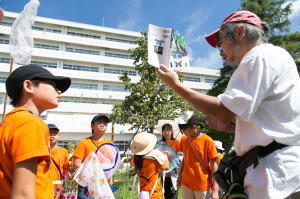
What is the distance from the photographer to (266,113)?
1239 mm

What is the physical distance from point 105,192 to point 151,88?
896 cm

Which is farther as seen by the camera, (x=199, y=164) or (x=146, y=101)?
(x=146, y=101)

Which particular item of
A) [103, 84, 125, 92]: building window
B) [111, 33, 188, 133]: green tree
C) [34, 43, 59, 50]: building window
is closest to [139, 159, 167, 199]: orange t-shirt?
[111, 33, 188, 133]: green tree

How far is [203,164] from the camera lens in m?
4.01

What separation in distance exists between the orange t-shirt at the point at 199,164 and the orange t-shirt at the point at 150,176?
2.49 ft

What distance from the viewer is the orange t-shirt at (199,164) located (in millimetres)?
3942

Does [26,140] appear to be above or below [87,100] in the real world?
below

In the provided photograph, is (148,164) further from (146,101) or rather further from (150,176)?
(146,101)

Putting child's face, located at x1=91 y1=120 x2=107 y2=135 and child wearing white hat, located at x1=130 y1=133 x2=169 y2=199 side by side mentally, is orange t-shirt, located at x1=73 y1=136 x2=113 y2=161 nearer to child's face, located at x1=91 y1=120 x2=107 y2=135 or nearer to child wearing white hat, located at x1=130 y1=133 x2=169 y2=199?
child's face, located at x1=91 y1=120 x2=107 y2=135

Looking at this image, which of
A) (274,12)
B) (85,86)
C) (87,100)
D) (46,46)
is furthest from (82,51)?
(274,12)

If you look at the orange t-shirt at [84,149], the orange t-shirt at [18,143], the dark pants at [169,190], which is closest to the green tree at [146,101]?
the dark pants at [169,190]

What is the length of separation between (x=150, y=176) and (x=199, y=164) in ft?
3.35

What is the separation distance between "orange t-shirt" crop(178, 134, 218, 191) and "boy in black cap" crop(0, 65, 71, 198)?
2919 millimetres

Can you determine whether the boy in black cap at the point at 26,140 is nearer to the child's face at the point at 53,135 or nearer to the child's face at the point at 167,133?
the child's face at the point at 53,135
